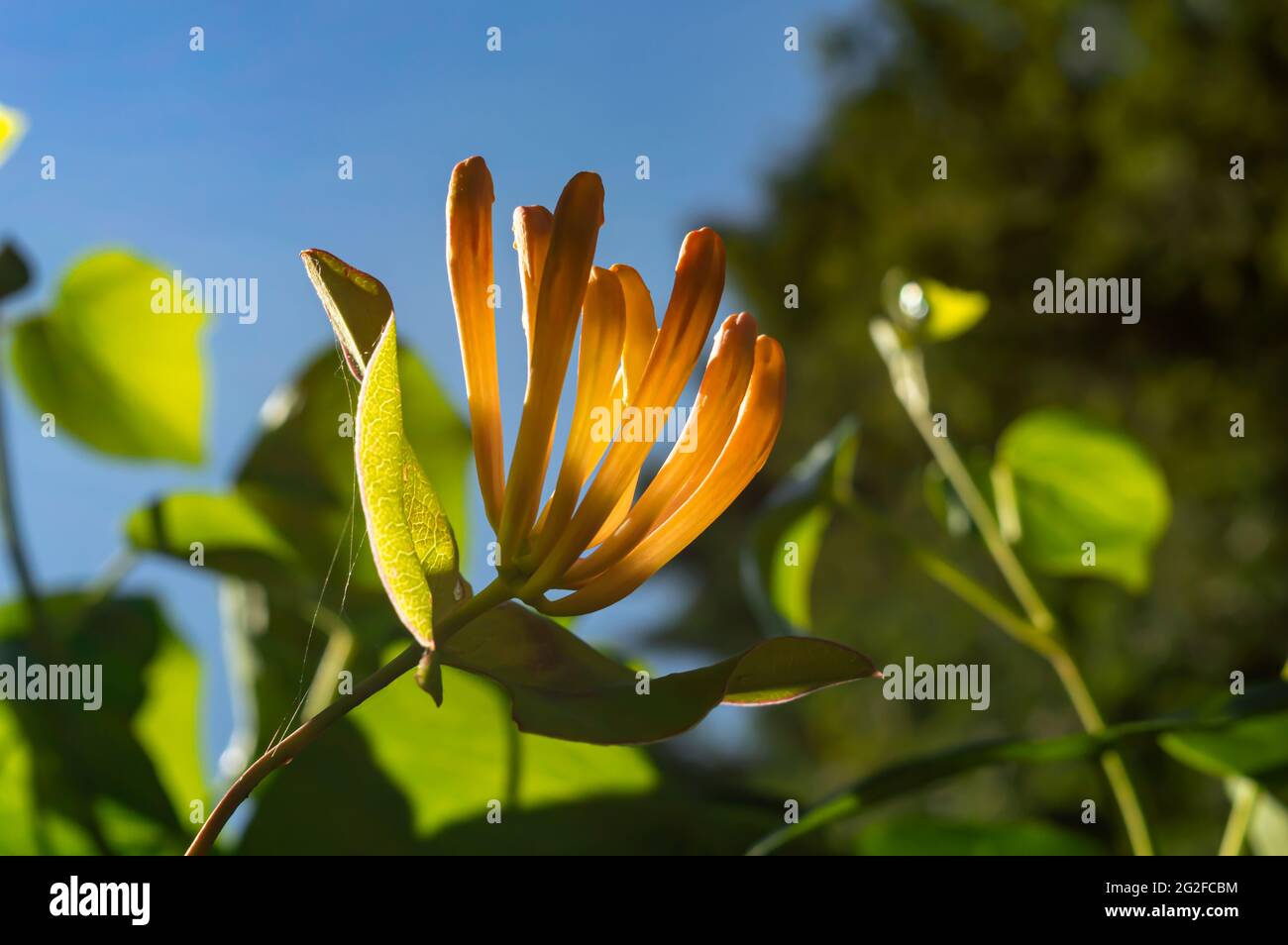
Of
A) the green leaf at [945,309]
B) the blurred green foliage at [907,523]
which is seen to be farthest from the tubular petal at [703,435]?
the green leaf at [945,309]

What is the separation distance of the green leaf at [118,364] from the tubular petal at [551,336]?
1.35ft

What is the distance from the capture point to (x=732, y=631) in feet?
14.5

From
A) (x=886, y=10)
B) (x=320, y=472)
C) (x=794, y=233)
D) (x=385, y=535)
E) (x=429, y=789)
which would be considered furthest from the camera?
(x=794, y=233)

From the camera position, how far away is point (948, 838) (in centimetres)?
51

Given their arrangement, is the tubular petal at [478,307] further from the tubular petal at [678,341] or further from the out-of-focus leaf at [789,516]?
the out-of-focus leaf at [789,516]

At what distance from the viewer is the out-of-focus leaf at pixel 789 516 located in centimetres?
52

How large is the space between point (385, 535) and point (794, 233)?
162 inches

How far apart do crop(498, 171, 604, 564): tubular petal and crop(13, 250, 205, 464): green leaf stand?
16.2 inches

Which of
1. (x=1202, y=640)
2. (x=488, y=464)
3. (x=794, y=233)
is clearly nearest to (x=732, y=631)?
(x=794, y=233)

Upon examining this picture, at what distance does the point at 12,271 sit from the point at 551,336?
0.99 feet

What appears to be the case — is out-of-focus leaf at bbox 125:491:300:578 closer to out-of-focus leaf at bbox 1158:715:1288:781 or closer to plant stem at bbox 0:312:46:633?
plant stem at bbox 0:312:46:633

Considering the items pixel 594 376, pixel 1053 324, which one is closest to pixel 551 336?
pixel 594 376

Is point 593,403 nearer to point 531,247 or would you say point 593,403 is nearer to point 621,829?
point 531,247
